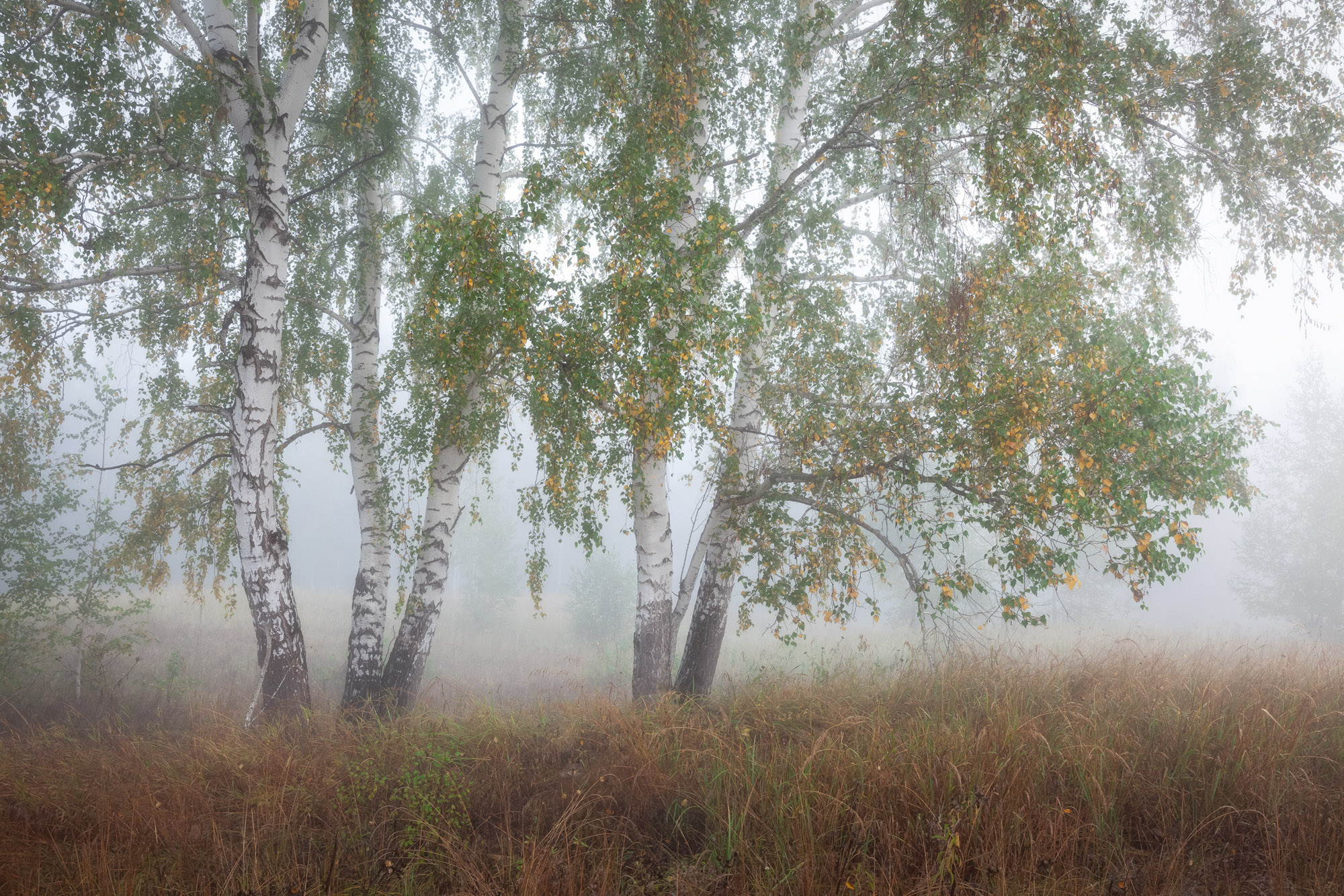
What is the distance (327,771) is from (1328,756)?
5339mm

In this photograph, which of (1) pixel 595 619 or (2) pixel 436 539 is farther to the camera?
(1) pixel 595 619

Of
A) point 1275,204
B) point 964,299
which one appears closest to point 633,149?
point 964,299

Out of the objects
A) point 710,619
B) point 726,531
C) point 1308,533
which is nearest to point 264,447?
point 726,531

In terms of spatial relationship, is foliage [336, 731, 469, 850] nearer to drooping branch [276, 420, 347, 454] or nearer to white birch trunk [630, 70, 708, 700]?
white birch trunk [630, 70, 708, 700]

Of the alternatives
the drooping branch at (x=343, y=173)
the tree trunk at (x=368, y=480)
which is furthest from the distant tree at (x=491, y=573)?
the drooping branch at (x=343, y=173)

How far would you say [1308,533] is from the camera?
22.6 metres

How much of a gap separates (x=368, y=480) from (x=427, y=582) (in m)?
1.55

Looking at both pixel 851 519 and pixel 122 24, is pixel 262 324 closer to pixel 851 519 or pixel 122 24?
pixel 122 24

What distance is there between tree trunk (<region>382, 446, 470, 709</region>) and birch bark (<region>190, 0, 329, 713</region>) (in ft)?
→ 2.96

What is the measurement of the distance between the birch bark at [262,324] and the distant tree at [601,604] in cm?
1644

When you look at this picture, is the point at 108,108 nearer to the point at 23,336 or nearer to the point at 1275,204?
the point at 23,336

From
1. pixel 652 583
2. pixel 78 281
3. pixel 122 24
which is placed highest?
pixel 122 24

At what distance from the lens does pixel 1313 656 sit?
713cm

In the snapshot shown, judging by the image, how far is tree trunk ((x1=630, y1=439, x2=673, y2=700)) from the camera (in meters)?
6.07
